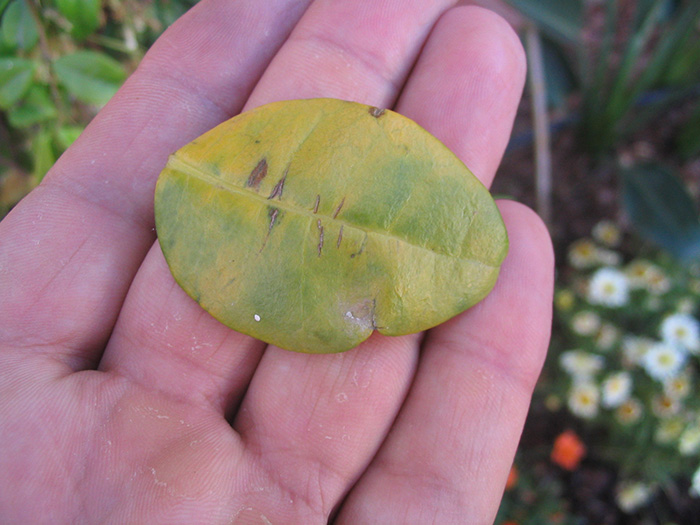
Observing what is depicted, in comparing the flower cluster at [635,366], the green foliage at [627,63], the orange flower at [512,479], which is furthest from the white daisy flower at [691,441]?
the green foliage at [627,63]

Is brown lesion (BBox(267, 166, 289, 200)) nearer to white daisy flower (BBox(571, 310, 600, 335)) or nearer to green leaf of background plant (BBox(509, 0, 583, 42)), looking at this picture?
white daisy flower (BBox(571, 310, 600, 335))

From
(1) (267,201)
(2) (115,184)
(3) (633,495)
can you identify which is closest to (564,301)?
(3) (633,495)

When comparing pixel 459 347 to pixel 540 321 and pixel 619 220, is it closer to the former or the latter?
pixel 540 321

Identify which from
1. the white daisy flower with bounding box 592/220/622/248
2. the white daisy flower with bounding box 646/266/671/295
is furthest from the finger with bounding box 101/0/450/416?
the white daisy flower with bounding box 592/220/622/248

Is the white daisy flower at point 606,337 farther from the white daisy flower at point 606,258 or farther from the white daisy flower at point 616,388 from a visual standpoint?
the white daisy flower at point 606,258

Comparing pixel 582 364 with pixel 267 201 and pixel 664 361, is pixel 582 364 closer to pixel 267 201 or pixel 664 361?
pixel 664 361

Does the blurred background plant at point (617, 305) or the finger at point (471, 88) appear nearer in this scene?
the finger at point (471, 88)

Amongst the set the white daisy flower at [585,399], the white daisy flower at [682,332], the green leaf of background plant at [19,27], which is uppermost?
the green leaf of background plant at [19,27]

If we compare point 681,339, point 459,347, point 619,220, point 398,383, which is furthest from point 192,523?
point 619,220
